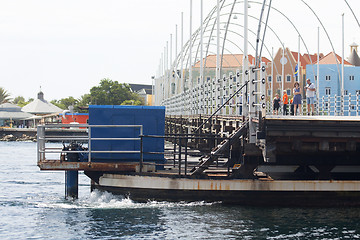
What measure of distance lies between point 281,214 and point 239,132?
3488 mm

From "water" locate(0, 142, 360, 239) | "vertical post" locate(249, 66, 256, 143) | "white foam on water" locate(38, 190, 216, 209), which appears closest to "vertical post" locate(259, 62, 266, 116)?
"vertical post" locate(249, 66, 256, 143)

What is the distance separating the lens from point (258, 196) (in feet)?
79.2

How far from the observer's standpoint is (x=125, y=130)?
2550 centimetres

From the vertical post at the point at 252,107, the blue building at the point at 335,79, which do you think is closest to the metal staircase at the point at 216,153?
the vertical post at the point at 252,107

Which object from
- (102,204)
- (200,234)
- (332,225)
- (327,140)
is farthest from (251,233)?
(102,204)

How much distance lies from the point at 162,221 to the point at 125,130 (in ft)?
16.9

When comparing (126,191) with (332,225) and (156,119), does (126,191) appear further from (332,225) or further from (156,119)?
(332,225)

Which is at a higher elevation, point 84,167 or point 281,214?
point 84,167

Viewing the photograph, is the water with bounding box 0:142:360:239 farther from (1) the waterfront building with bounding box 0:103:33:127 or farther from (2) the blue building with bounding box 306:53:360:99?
(1) the waterfront building with bounding box 0:103:33:127

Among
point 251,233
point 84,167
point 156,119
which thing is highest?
point 156,119

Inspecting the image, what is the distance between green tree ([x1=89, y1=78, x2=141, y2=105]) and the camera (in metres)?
184

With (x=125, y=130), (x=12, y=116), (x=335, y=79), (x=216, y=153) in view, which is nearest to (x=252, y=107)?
(x=216, y=153)

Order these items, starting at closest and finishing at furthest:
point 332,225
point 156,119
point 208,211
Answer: point 332,225 → point 208,211 → point 156,119

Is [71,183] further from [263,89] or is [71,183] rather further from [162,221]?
[263,89]
